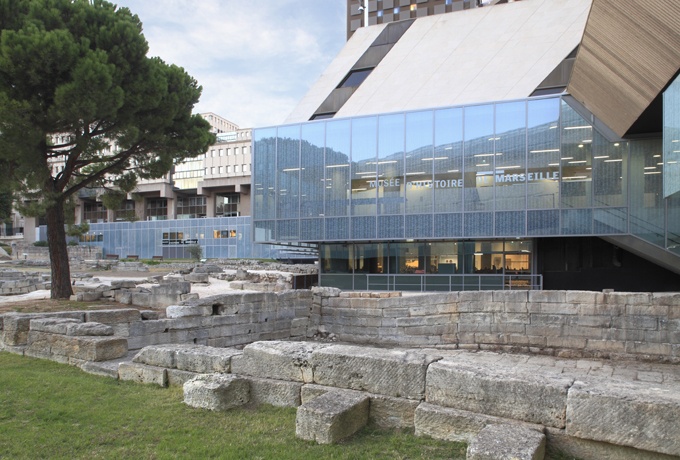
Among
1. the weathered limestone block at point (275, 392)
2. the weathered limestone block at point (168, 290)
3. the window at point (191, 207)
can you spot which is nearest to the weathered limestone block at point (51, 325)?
the weathered limestone block at point (275, 392)

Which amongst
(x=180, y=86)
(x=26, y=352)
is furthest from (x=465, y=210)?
(x=26, y=352)

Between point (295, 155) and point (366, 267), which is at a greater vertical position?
point (295, 155)

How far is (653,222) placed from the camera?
1808 centimetres

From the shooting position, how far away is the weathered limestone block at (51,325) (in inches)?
334

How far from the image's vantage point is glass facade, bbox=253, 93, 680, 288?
19.0 m

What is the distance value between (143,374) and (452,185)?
55.3 feet

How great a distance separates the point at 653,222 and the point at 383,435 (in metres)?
17.8

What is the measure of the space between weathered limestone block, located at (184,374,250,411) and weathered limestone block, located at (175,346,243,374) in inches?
21.4

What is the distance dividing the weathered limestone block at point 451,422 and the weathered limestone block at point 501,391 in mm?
85

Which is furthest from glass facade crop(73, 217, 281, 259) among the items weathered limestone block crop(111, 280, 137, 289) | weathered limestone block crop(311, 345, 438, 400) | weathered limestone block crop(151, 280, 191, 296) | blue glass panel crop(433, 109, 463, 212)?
weathered limestone block crop(311, 345, 438, 400)

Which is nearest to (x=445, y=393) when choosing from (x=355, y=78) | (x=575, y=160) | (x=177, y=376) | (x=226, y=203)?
(x=177, y=376)

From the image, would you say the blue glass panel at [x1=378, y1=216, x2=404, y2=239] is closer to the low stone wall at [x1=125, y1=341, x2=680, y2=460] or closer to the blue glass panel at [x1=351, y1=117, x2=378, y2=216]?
the blue glass panel at [x1=351, y1=117, x2=378, y2=216]

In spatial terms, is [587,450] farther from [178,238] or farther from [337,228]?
[178,238]

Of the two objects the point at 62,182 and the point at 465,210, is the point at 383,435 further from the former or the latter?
the point at 465,210
